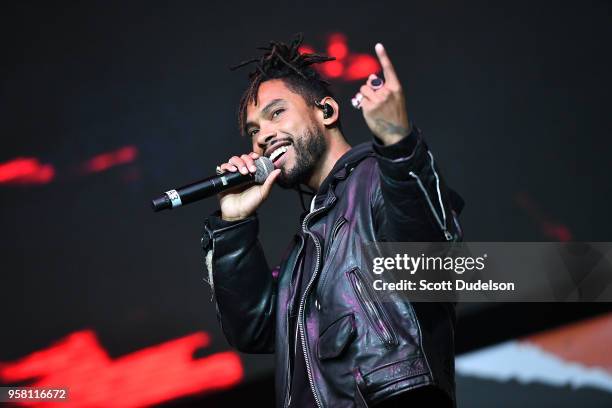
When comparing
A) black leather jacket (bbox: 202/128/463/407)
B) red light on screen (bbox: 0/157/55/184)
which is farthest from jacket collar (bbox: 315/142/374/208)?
red light on screen (bbox: 0/157/55/184)

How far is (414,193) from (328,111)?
2.12 feet

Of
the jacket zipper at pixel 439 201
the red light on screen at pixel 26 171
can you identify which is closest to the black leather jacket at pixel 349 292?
the jacket zipper at pixel 439 201

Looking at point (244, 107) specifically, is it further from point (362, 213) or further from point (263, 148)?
point (362, 213)

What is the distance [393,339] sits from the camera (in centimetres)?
129

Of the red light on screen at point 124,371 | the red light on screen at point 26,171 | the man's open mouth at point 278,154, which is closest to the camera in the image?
the man's open mouth at point 278,154

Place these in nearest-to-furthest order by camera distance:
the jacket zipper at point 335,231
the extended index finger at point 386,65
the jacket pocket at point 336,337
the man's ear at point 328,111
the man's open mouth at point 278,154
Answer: the extended index finger at point 386,65, the jacket pocket at point 336,337, the jacket zipper at point 335,231, the man's open mouth at point 278,154, the man's ear at point 328,111

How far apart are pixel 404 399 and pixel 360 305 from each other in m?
0.17

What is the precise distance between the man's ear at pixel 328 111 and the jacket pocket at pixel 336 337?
606 millimetres

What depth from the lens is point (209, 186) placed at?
5.13 ft

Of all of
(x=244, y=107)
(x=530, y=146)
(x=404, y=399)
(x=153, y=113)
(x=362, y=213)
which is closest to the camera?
(x=404, y=399)

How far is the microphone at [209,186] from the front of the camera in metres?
1.52

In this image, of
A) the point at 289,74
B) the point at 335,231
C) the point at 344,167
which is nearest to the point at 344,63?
Answer: the point at 289,74

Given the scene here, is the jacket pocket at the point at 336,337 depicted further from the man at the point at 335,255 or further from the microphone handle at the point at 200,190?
the microphone handle at the point at 200,190

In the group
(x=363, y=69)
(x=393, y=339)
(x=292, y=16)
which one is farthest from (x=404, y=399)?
(x=292, y=16)
